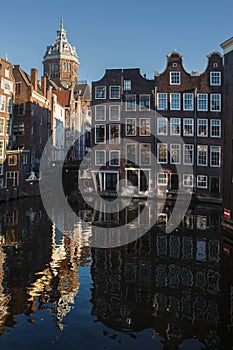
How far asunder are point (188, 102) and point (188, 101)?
0.50ft

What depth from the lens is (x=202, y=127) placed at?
48188mm

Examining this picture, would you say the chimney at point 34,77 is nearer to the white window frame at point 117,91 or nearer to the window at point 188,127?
the white window frame at point 117,91

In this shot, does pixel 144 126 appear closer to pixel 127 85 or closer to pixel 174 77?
pixel 127 85

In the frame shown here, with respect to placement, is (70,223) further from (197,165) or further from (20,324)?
(197,165)

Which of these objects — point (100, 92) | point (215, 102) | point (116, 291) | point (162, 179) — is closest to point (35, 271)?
point (116, 291)

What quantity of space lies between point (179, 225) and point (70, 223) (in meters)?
9.74

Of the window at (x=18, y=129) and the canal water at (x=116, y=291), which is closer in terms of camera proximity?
the canal water at (x=116, y=291)

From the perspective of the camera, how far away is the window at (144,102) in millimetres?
50625

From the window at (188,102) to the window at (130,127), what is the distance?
25.4ft

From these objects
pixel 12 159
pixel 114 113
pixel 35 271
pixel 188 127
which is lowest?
pixel 35 271

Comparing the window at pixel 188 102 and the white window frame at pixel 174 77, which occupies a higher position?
the white window frame at pixel 174 77

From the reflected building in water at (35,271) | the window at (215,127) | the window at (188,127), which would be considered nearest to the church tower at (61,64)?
the window at (188,127)

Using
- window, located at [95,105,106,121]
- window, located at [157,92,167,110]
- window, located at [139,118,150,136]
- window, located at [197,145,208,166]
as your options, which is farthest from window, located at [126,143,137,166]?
window, located at [197,145,208,166]

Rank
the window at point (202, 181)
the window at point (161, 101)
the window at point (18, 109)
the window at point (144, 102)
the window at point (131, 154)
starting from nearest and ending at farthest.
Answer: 1. the window at point (202, 181)
2. the window at point (161, 101)
3. the window at point (144, 102)
4. the window at point (131, 154)
5. the window at point (18, 109)
